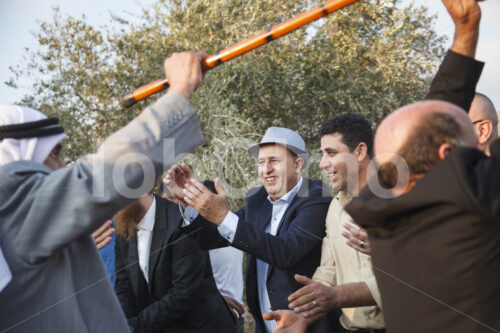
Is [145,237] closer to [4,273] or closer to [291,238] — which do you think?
[291,238]

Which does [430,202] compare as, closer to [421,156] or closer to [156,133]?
[421,156]

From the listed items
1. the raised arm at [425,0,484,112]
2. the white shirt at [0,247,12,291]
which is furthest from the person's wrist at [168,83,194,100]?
the raised arm at [425,0,484,112]

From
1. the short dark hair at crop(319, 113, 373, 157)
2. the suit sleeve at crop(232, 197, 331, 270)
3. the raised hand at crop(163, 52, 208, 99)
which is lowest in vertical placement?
the suit sleeve at crop(232, 197, 331, 270)

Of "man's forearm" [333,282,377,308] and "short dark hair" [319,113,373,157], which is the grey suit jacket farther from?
"short dark hair" [319,113,373,157]

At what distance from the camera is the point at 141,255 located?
11.8 ft

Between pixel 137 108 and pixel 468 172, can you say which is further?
pixel 137 108

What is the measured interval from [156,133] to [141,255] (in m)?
2.26

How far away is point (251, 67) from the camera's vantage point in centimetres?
866

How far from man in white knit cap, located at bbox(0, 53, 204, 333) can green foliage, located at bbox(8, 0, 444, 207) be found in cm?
649

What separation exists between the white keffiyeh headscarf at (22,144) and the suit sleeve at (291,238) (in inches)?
56.0

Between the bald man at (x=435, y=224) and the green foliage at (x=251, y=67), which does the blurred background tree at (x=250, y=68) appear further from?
the bald man at (x=435, y=224)

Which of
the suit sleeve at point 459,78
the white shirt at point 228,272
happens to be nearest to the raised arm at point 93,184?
the suit sleeve at point 459,78

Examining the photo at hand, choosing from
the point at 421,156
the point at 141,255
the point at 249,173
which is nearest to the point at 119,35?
the point at 249,173

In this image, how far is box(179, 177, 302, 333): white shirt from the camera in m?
2.90
